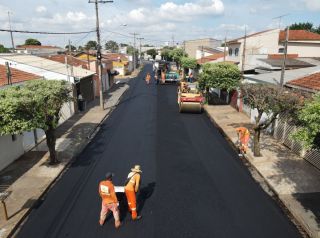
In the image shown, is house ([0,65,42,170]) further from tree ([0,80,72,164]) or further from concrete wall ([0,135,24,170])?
tree ([0,80,72,164])

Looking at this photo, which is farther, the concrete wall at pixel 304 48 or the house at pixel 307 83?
the concrete wall at pixel 304 48

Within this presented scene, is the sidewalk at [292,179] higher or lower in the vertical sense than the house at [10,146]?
lower

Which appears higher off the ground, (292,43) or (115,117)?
(292,43)

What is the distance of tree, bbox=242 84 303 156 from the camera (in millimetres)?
11898

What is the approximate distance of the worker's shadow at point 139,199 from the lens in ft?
31.6

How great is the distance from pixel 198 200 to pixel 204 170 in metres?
2.61

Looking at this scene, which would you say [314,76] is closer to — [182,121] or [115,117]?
[182,121]

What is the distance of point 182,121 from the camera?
69.5ft

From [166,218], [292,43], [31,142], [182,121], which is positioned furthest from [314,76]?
[292,43]

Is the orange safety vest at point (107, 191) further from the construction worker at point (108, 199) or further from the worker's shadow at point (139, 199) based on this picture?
the worker's shadow at point (139, 199)

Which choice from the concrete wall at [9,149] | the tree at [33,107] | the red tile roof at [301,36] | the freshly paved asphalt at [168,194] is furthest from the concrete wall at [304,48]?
the concrete wall at [9,149]

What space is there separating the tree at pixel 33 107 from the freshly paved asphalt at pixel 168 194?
244cm

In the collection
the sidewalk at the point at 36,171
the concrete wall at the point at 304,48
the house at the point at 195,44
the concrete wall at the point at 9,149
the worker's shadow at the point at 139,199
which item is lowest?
the worker's shadow at the point at 139,199

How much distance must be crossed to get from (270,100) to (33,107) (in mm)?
9546
